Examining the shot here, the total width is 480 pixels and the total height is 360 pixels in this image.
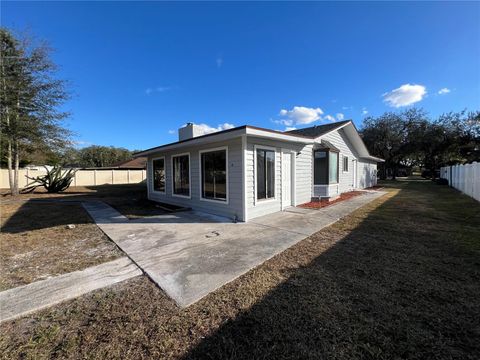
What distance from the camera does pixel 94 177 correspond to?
74.1 feet

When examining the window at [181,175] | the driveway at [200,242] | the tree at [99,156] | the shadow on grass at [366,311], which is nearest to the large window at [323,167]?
the driveway at [200,242]

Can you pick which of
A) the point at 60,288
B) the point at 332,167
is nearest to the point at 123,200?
the point at 60,288

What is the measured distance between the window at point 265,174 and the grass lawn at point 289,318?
3.48 meters

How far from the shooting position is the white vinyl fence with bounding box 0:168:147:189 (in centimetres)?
1795

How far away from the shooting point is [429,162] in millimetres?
31156

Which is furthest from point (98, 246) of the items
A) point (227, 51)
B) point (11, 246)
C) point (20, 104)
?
point (20, 104)

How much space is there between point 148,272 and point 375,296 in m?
3.08

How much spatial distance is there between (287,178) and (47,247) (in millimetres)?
7051

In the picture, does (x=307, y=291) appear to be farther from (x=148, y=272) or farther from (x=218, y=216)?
(x=218, y=216)

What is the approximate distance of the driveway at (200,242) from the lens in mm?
3057

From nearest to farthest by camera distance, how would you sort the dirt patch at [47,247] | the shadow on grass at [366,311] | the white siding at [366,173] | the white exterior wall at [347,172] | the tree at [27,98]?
the shadow on grass at [366,311], the dirt patch at [47,247], the white exterior wall at [347,172], the tree at [27,98], the white siding at [366,173]

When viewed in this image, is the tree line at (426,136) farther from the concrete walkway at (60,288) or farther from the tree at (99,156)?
the tree at (99,156)

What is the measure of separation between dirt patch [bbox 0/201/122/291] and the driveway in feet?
1.24

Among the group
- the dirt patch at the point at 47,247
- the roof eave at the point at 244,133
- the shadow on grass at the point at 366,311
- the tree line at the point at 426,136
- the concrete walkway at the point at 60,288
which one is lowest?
the shadow on grass at the point at 366,311
